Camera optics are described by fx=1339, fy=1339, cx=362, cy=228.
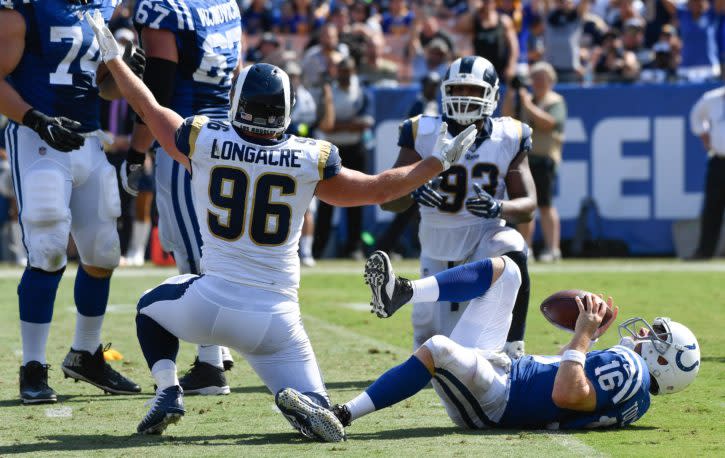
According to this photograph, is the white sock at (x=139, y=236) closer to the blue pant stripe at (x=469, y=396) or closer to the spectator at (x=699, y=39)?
the spectator at (x=699, y=39)

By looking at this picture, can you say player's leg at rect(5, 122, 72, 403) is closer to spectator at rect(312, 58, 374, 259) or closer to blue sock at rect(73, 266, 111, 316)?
blue sock at rect(73, 266, 111, 316)

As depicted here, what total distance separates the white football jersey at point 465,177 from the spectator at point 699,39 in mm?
9049

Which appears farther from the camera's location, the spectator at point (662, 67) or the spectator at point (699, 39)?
the spectator at point (699, 39)

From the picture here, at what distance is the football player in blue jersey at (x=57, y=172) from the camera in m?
5.78

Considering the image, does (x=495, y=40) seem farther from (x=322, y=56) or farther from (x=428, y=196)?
(x=428, y=196)

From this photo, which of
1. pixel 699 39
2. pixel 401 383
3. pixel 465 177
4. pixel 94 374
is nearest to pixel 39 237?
pixel 94 374

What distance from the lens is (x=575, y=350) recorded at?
4.85m

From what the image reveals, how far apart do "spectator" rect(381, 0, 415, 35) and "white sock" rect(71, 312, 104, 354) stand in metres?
11.8

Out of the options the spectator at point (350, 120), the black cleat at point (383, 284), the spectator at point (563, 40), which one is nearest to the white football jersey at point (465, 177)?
the black cleat at point (383, 284)

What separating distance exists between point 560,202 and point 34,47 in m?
8.76

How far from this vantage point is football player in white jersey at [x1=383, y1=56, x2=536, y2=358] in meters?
6.21

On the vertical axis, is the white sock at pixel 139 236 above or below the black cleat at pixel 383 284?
below

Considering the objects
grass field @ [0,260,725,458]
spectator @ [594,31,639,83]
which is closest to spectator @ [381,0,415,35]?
spectator @ [594,31,639,83]

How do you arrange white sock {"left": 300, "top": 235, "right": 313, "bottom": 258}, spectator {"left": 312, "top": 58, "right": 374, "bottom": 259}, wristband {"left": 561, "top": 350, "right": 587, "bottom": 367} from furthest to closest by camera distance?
spectator {"left": 312, "top": 58, "right": 374, "bottom": 259} < white sock {"left": 300, "top": 235, "right": 313, "bottom": 258} < wristband {"left": 561, "top": 350, "right": 587, "bottom": 367}
